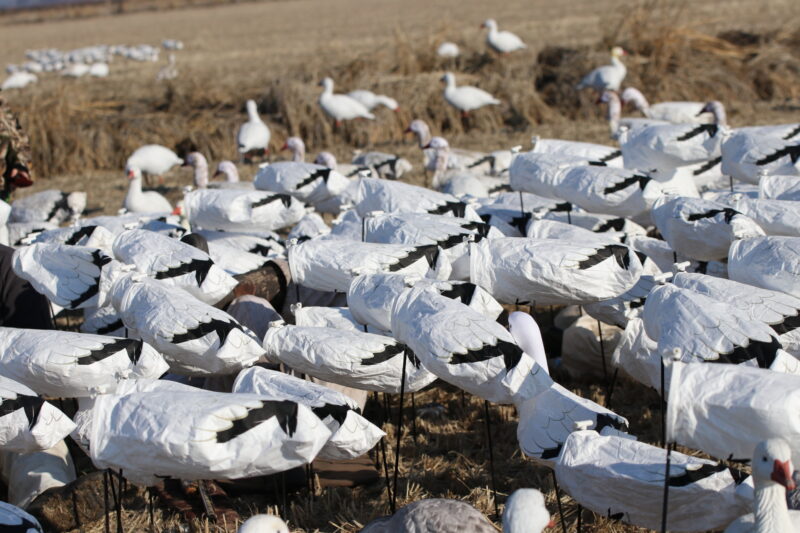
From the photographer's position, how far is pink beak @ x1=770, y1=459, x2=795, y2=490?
111 inches

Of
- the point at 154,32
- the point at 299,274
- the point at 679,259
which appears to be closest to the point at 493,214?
the point at 679,259

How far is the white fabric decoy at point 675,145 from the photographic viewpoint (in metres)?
6.49

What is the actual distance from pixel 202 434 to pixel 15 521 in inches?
28.6

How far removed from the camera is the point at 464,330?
388cm

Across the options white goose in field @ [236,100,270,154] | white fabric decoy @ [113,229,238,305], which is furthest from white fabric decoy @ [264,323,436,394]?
white goose in field @ [236,100,270,154]

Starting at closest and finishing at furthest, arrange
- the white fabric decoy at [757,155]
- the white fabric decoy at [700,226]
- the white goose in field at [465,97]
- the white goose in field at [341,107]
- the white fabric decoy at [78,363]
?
the white fabric decoy at [78,363], the white fabric decoy at [700,226], the white fabric decoy at [757,155], the white goose in field at [341,107], the white goose in field at [465,97]

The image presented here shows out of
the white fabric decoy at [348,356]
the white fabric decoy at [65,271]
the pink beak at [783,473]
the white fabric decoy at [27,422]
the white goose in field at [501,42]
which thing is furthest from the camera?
the white goose in field at [501,42]

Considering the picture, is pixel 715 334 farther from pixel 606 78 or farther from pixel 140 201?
pixel 606 78

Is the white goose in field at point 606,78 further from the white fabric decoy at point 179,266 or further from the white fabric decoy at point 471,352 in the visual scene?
the white fabric decoy at point 471,352

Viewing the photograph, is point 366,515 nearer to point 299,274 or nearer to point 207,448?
point 207,448

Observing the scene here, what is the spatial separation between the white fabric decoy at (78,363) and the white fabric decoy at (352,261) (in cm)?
118

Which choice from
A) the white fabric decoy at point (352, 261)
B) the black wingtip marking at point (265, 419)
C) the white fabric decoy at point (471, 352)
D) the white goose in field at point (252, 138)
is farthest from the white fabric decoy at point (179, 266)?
the white goose in field at point (252, 138)

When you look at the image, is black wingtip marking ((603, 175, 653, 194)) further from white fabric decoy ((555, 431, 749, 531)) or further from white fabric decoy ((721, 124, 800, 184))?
white fabric decoy ((555, 431, 749, 531))

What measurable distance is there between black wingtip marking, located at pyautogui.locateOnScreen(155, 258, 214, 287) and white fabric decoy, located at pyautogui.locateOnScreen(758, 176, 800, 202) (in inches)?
127
